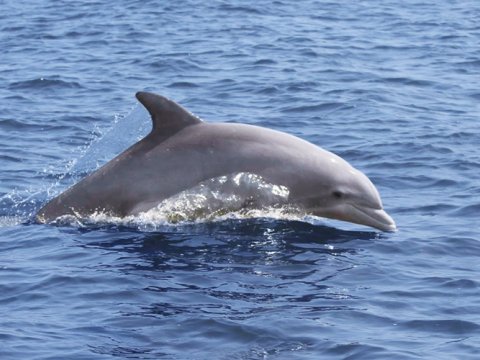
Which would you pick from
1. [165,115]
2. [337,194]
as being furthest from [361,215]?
[165,115]

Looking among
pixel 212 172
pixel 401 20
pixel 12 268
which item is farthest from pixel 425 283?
pixel 401 20

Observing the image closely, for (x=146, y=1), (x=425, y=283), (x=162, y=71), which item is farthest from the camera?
(x=146, y=1)

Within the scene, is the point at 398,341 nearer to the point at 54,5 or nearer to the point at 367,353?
the point at 367,353

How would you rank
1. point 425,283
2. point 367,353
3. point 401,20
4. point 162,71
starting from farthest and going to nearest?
point 401,20 → point 162,71 → point 425,283 → point 367,353

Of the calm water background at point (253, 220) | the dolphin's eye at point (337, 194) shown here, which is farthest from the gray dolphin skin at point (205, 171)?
the calm water background at point (253, 220)

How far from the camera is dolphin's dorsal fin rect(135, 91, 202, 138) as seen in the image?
16172mm

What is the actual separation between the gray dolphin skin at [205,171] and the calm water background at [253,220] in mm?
331

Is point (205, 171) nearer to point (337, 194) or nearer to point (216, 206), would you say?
point (216, 206)

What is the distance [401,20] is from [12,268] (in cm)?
2178

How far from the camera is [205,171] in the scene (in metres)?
16.6

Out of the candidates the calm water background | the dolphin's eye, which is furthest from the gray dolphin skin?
the calm water background

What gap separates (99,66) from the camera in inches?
1169

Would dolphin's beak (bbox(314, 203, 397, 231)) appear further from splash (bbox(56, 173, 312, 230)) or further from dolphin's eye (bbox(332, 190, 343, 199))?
splash (bbox(56, 173, 312, 230))

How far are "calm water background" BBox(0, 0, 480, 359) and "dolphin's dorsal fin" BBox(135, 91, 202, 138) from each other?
131 centimetres
